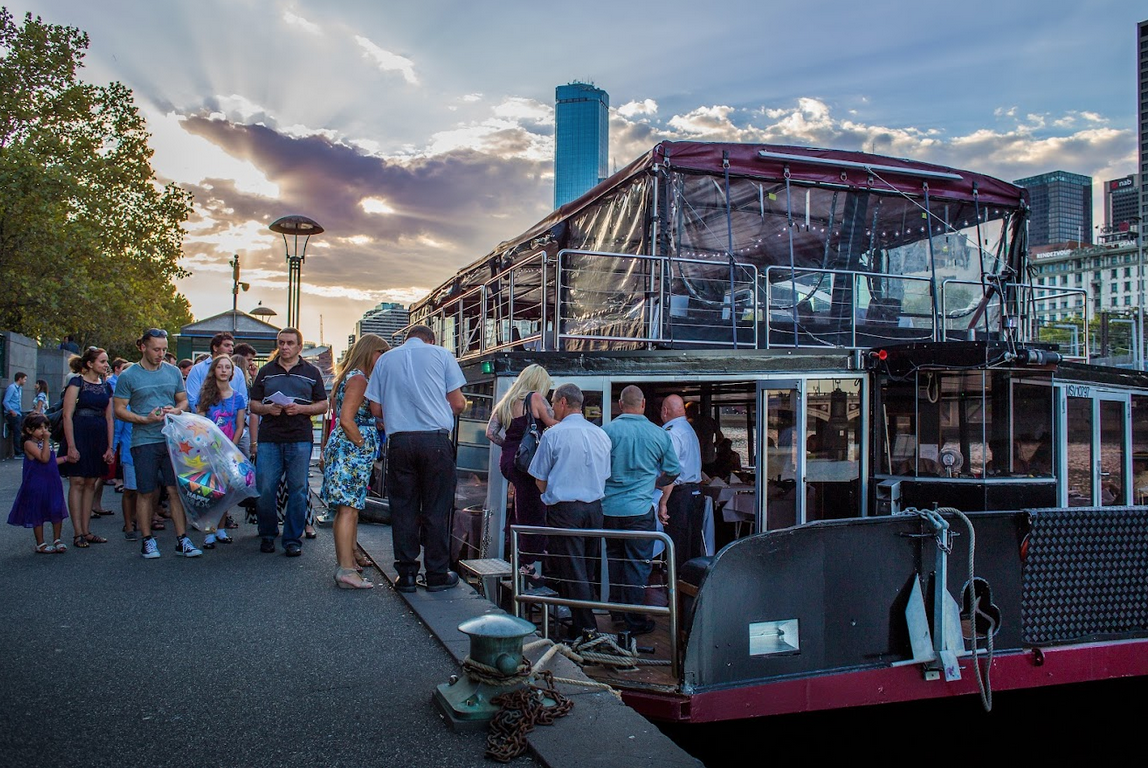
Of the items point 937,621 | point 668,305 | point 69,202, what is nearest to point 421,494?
point 937,621

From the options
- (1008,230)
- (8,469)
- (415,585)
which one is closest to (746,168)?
(1008,230)

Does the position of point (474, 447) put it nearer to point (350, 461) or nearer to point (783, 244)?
point (350, 461)

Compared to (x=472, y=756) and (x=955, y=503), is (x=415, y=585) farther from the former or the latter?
(x=955, y=503)

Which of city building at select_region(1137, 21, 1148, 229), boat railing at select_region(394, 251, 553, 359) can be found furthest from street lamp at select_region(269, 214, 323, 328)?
city building at select_region(1137, 21, 1148, 229)

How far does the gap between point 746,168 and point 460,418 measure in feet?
13.6

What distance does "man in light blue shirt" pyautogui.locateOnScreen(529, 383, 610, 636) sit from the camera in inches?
225

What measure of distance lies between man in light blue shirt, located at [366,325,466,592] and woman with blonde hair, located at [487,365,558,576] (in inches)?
28.0

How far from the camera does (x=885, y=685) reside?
5.21 m

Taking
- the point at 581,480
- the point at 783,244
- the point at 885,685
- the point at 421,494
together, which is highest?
the point at 783,244

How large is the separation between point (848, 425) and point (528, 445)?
338 centimetres

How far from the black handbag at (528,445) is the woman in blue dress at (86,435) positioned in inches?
160

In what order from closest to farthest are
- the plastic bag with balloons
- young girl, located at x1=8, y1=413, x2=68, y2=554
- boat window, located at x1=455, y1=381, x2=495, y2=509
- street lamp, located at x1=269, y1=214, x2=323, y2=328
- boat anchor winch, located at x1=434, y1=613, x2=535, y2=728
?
boat anchor winch, located at x1=434, y1=613, x2=535, y2=728
young girl, located at x1=8, y1=413, x2=68, y2=554
the plastic bag with balloons
boat window, located at x1=455, y1=381, x2=495, y2=509
street lamp, located at x1=269, y1=214, x2=323, y2=328

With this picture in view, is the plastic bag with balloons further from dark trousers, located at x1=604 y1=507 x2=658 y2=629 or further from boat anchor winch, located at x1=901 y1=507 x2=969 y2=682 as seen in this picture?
boat anchor winch, located at x1=901 y1=507 x2=969 y2=682

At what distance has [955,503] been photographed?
738cm
